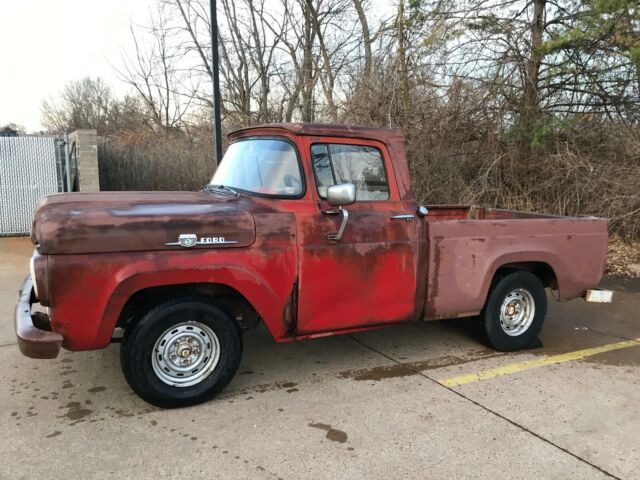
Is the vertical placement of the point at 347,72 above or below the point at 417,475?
above

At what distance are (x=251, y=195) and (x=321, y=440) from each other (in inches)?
76.1

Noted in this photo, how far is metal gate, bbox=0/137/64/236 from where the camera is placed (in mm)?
12188

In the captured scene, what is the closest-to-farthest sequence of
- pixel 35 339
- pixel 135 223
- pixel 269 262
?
pixel 35 339 → pixel 135 223 → pixel 269 262

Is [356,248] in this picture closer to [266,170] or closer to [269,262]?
[269,262]

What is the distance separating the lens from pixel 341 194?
3883 millimetres

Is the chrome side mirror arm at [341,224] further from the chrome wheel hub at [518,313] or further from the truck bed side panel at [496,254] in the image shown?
the chrome wheel hub at [518,313]

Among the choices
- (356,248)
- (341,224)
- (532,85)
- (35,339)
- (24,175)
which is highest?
(532,85)

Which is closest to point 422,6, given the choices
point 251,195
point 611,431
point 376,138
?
point 376,138

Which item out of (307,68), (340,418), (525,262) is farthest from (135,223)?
(307,68)

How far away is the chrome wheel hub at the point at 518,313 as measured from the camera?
16.8 feet

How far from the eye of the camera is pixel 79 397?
12.9ft

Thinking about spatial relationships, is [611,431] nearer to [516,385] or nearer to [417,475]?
[516,385]

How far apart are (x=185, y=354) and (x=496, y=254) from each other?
295 centimetres

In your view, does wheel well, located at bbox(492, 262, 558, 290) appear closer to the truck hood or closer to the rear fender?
the rear fender
